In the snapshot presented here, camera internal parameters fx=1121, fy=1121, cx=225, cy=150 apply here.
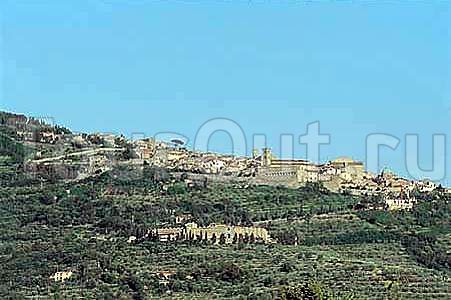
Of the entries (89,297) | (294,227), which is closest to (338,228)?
(294,227)

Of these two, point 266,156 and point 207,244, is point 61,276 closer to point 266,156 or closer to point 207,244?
point 207,244

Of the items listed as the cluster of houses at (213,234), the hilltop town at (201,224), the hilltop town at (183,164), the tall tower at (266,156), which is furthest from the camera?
the tall tower at (266,156)

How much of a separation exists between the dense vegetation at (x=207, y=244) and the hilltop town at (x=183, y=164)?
1308mm

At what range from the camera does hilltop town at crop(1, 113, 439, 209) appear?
138 ft

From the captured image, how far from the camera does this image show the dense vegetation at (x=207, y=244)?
26125 millimetres

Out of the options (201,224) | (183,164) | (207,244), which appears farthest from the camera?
(183,164)

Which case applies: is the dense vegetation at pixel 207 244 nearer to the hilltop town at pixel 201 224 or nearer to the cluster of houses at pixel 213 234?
the hilltop town at pixel 201 224

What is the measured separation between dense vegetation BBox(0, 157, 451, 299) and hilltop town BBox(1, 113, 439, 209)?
131 cm

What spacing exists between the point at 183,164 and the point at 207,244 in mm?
15029

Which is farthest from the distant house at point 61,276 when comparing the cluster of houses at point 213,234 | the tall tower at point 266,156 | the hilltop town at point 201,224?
the tall tower at point 266,156

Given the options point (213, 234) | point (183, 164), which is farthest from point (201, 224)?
point (183, 164)

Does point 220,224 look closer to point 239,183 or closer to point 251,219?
point 251,219

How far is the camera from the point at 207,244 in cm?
3091

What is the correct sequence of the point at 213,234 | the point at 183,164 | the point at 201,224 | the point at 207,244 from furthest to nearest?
the point at 183,164
the point at 201,224
the point at 213,234
the point at 207,244
